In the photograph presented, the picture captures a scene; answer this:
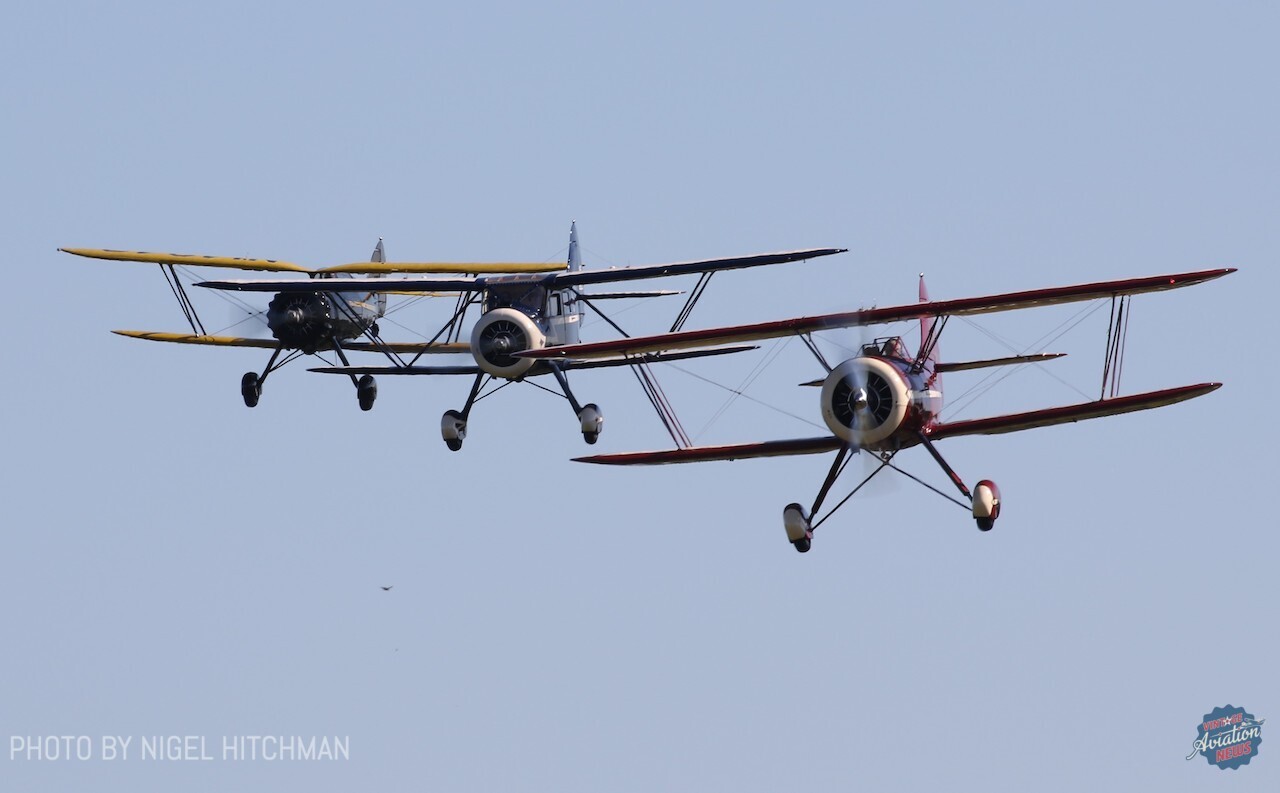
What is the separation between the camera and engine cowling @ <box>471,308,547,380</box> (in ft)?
127

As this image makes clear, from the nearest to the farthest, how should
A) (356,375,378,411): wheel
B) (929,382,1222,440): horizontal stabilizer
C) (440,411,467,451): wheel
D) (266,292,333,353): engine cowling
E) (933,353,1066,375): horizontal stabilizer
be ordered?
1. (929,382,1222,440): horizontal stabilizer
2. (933,353,1066,375): horizontal stabilizer
3. (440,411,467,451): wheel
4. (266,292,333,353): engine cowling
5. (356,375,378,411): wheel

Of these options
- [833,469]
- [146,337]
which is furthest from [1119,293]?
[146,337]

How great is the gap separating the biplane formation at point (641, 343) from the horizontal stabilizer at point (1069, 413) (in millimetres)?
18

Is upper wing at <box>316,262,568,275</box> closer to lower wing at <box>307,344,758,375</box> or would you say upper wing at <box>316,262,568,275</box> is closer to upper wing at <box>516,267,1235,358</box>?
lower wing at <box>307,344,758,375</box>

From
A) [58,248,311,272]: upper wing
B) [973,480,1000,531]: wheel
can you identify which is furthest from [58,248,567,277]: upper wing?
[973,480,1000,531]: wheel

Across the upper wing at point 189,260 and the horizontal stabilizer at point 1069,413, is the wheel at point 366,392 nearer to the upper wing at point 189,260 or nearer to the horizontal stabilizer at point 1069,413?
the upper wing at point 189,260

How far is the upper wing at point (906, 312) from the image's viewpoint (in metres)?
32.1

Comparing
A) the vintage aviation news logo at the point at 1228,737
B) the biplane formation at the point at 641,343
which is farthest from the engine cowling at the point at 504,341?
the vintage aviation news logo at the point at 1228,737

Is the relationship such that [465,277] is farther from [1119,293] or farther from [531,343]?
[1119,293]

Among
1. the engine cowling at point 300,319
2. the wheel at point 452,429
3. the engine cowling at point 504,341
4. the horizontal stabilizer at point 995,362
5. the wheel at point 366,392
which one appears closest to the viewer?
the horizontal stabilizer at point 995,362

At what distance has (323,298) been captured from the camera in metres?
42.2

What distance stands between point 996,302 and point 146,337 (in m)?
17.6

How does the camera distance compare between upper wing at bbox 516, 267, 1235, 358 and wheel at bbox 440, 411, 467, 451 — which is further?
wheel at bbox 440, 411, 467, 451

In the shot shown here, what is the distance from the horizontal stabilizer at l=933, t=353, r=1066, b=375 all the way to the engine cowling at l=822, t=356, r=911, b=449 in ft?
5.69
